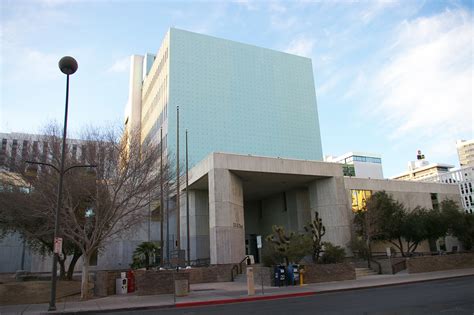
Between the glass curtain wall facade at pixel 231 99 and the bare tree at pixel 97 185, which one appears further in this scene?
the glass curtain wall facade at pixel 231 99

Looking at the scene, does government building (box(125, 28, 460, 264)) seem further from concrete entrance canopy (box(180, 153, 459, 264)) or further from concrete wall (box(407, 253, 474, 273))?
concrete wall (box(407, 253, 474, 273))

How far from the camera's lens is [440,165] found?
170250 millimetres

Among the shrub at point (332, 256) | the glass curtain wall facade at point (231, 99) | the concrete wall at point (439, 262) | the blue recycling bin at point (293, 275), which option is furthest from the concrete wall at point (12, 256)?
the concrete wall at point (439, 262)

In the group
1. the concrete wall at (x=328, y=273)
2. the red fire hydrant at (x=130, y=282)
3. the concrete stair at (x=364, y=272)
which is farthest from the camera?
the concrete stair at (x=364, y=272)

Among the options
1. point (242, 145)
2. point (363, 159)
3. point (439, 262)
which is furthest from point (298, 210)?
point (363, 159)

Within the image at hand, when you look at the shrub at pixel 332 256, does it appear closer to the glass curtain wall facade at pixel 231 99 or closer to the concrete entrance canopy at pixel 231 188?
the concrete entrance canopy at pixel 231 188

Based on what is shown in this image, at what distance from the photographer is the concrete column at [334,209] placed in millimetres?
38312

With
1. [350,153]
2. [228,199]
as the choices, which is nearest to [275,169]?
[228,199]

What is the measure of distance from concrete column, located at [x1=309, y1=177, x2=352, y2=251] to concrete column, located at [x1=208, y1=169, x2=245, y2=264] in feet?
33.0

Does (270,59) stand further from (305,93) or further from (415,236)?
(415,236)

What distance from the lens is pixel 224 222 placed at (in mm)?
32125

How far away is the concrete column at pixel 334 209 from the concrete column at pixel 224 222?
10.1m

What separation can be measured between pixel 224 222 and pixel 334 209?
42.1 ft

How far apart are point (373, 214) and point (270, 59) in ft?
147
